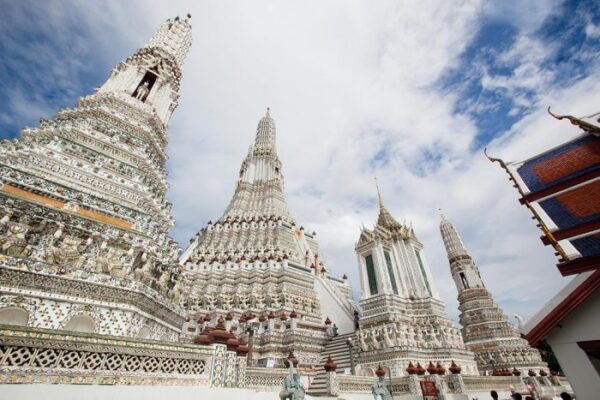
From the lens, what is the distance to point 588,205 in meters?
5.49

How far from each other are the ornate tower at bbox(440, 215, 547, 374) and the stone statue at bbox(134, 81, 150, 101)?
2903 cm

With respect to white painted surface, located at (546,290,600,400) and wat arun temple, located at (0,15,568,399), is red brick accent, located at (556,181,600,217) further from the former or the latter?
wat arun temple, located at (0,15,568,399)

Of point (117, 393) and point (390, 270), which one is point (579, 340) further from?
point (390, 270)

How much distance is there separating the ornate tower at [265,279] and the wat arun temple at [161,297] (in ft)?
0.49

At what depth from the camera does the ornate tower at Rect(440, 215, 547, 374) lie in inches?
941

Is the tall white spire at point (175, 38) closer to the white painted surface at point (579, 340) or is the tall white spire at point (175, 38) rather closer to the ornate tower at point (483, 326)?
the white painted surface at point (579, 340)

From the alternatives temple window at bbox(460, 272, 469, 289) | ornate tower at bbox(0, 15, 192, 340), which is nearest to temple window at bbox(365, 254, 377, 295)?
ornate tower at bbox(0, 15, 192, 340)

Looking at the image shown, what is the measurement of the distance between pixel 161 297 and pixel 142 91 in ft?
42.9

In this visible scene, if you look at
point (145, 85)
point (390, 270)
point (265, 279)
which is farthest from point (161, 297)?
point (390, 270)

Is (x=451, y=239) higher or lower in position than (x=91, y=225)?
higher

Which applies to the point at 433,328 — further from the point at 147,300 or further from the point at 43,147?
the point at 43,147

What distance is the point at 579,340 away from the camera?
4.19m

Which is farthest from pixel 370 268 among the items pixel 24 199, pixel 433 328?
pixel 24 199

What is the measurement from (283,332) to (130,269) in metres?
11.0
